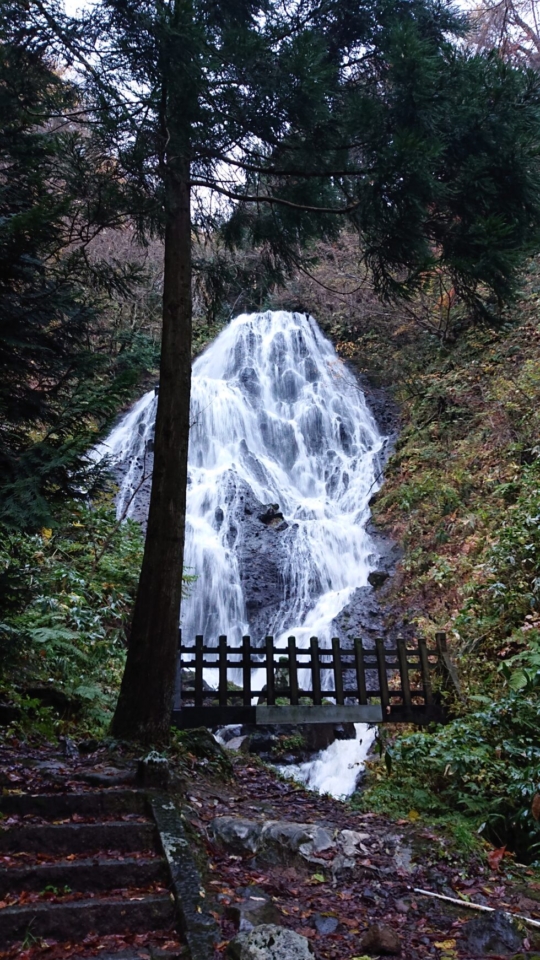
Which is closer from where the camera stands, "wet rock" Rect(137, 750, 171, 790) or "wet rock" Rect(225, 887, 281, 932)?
"wet rock" Rect(225, 887, 281, 932)

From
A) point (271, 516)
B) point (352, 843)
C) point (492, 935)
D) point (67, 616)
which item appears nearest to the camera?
point (492, 935)

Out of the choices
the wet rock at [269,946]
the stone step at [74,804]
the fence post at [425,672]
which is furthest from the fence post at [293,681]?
the wet rock at [269,946]

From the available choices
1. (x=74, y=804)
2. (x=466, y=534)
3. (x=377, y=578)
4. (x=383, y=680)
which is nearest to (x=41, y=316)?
(x=74, y=804)

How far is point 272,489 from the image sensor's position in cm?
1634

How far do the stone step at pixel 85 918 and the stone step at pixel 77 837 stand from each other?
0.46 metres

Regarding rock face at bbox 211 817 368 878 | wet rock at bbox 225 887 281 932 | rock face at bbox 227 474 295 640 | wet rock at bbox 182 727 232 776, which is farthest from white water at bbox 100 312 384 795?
wet rock at bbox 225 887 281 932

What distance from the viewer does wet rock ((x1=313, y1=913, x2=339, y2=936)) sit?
3177 millimetres

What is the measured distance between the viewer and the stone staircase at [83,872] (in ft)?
9.30

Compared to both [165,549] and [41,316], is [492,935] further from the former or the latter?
[41,316]

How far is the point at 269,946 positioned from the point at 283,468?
584 inches

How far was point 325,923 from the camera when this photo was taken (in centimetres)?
323

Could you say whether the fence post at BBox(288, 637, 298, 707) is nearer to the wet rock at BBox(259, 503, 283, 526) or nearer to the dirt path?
the dirt path

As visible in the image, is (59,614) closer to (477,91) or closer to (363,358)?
(477,91)

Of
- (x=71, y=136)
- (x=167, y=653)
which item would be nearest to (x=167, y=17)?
(x=71, y=136)
